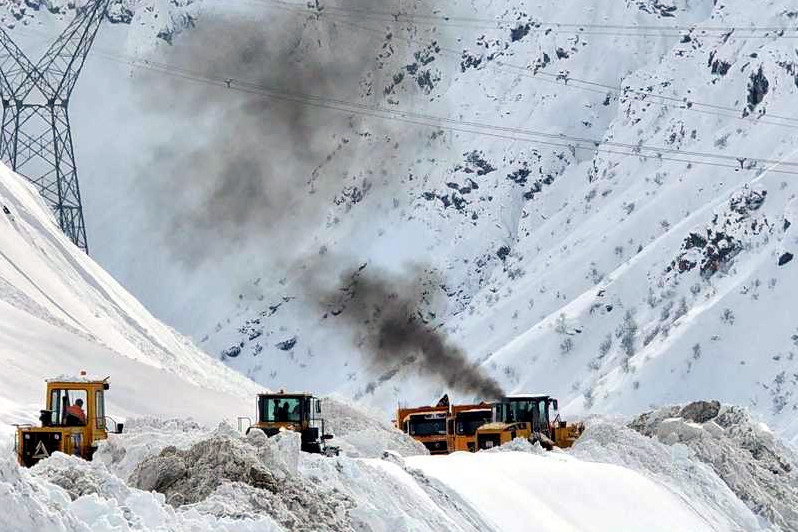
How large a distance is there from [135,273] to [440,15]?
35097 millimetres

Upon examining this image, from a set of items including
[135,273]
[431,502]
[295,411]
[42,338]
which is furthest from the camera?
[135,273]

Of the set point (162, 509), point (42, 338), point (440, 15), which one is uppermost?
point (440, 15)

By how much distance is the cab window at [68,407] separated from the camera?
28.8 metres

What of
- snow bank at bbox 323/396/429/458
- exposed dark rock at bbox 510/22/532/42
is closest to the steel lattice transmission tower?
snow bank at bbox 323/396/429/458

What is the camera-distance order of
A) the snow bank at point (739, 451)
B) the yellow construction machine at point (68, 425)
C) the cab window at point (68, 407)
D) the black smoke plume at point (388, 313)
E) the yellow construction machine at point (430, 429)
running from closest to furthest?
the yellow construction machine at point (68, 425), the cab window at point (68, 407), the snow bank at point (739, 451), the yellow construction machine at point (430, 429), the black smoke plume at point (388, 313)

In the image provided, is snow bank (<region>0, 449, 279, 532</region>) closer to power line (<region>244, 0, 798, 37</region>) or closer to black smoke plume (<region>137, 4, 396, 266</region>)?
power line (<region>244, 0, 798, 37</region>)

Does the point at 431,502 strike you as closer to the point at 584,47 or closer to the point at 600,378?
the point at 600,378

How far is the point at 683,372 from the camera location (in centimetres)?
7638

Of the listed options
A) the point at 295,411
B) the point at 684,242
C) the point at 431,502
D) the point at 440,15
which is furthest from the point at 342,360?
the point at 431,502

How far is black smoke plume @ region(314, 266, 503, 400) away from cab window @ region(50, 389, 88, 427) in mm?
53097

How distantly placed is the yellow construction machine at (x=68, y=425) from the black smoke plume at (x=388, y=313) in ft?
175

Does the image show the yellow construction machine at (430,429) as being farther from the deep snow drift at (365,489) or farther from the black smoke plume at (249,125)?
the black smoke plume at (249,125)

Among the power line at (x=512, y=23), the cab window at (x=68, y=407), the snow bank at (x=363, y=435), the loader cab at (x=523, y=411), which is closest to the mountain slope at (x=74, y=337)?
the snow bank at (x=363, y=435)

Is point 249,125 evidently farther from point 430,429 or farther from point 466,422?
point 466,422
